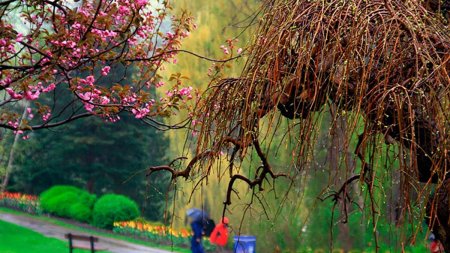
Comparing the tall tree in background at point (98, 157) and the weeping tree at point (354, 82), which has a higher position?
the tall tree in background at point (98, 157)

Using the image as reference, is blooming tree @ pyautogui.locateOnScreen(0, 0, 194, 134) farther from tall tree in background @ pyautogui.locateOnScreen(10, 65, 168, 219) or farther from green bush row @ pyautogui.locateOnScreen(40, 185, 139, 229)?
tall tree in background @ pyautogui.locateOnScreen(10, 65, 168, 219)

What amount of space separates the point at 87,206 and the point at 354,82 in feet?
67.8

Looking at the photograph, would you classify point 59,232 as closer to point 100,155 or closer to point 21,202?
point 100,155

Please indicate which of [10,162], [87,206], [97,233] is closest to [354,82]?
[97,233]

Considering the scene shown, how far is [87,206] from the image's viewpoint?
915 inches

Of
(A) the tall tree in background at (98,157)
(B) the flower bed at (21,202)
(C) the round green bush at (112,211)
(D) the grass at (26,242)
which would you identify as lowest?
(D) the grass at (26,242)

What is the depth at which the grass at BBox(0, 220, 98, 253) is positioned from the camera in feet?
59.2

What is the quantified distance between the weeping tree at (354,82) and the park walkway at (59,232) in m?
13.7

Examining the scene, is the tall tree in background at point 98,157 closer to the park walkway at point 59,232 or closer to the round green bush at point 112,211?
the round green bush at point 112,211

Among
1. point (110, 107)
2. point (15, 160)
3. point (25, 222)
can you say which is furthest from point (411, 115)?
point (15, 160)

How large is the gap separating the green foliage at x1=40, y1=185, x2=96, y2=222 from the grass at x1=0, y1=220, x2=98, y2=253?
7.29 ft

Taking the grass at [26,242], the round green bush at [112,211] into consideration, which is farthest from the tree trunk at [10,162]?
the round green bush at [112,211]

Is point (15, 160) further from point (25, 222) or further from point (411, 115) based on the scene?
point (411, 115)

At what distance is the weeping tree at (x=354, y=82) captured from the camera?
3.18 m
